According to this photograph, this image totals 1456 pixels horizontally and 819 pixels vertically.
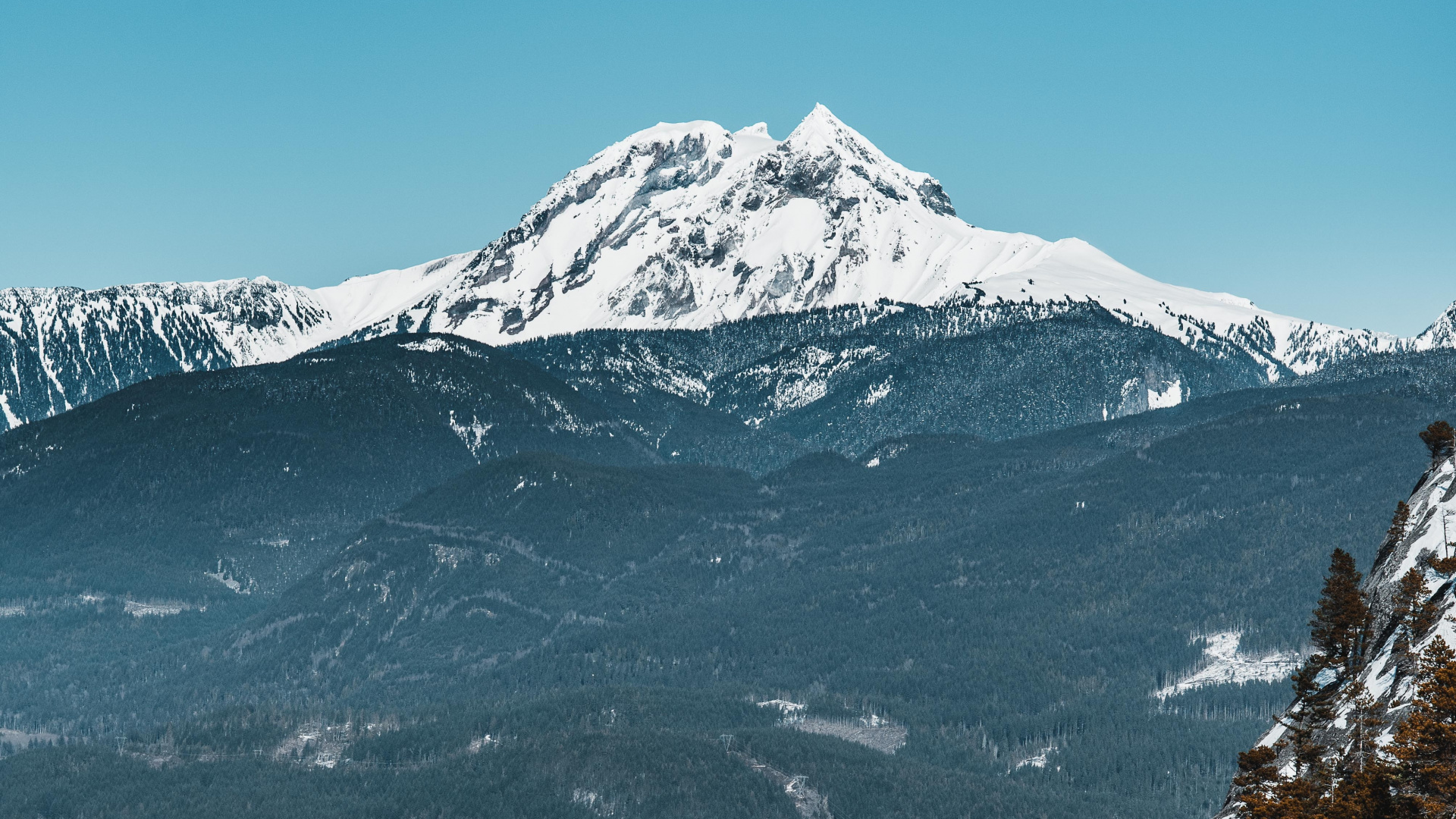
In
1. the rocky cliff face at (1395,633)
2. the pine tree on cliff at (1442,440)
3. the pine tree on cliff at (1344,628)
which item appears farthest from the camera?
the pine tree on cliff at (1442,440)

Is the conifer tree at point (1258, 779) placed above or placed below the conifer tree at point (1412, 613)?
below

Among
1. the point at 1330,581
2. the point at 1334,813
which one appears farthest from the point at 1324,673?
the point at 1334,813

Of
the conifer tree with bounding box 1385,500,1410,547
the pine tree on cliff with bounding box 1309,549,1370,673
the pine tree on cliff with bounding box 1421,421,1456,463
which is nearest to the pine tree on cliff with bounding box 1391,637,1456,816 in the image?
the pine tree on cliff with bounding box 1309,549,1370,673

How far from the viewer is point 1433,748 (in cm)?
7469

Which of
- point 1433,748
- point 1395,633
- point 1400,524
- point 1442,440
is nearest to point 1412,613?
point 1395,633

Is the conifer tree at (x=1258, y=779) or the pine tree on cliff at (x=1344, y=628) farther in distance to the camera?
the pine tree on cliff at (x=1344, y=628)

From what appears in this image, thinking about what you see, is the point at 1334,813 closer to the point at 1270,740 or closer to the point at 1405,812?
the point at 1405,812

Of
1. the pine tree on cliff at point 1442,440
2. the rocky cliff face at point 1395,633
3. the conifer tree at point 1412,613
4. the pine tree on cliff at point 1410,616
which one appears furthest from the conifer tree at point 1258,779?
the pine tree on cliff at point 1442,440

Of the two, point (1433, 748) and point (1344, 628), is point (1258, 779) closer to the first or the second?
point (1344, 628)

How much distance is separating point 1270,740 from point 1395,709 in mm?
28168

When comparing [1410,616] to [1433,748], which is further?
[1410,616]

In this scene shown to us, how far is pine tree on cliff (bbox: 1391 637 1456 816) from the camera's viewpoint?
Result: 238 feet

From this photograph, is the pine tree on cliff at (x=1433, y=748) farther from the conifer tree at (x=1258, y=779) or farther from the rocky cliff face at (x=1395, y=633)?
the conifer tree at (x=1258, y=779)

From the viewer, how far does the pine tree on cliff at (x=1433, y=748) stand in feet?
238
